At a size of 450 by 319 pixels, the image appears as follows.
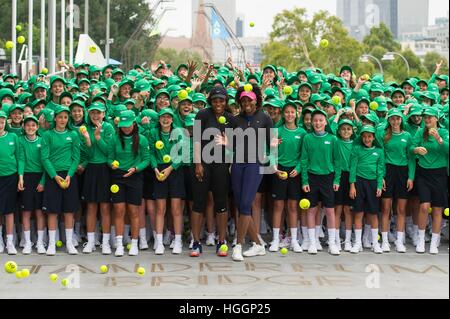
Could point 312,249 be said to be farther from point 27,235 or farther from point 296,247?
point 27,235

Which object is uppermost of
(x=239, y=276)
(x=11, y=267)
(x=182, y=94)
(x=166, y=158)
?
(x=182, y=94)

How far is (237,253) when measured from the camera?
9.32 metres

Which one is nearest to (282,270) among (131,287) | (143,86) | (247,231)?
(247,231)

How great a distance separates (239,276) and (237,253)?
0.85m

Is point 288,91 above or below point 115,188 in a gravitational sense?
above

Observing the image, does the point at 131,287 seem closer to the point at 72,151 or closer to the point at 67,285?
the point at 67,285

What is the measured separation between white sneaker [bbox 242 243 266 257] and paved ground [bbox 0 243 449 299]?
0.11 m

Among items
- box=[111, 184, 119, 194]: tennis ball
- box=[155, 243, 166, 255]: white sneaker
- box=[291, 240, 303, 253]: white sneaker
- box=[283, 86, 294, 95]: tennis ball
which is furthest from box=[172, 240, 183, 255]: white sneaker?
box=[283, 86, 294, 95]: tennis ball

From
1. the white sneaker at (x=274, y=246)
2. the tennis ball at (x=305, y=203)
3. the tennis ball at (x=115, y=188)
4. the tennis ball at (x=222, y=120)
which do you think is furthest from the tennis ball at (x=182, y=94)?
the white sneaker at (x=274, y=246)

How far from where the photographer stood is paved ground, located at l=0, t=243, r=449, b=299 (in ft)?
25.4

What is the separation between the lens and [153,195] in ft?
32.9

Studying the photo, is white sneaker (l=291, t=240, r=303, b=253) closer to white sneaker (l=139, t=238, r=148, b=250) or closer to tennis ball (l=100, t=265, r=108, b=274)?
white sneaker (l=139, t=238, r=148, b=250)

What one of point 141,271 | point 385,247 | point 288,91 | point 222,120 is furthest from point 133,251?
point 288,91

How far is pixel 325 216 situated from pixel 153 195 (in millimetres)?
2339
